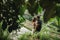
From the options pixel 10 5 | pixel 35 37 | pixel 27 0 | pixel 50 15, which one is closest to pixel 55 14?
pixel 50 15

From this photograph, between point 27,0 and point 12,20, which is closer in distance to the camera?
point 27,0

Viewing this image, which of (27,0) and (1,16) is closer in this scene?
(27,0)

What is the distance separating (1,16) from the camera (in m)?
1.88

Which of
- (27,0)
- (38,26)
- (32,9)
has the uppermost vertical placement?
(38,26)

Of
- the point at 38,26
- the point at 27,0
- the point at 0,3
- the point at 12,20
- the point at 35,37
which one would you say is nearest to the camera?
the point at 27,0

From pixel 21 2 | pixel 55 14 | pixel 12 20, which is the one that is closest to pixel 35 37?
pixel 12 20

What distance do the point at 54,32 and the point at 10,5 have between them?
3.46 meters

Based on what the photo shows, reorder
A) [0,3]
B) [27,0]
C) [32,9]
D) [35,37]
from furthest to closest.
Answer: [35,37] < [0,3] < [27,0] < [32,9]

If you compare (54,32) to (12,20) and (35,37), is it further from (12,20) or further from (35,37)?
(12,20)

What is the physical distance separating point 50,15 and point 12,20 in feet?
2.68

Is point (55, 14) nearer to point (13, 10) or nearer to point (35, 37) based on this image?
point (13, 10)

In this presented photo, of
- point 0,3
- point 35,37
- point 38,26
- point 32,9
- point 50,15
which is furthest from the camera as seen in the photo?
point 35,37

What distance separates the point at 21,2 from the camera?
158cm

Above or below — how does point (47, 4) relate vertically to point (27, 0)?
below
